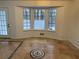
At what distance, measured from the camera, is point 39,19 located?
8453 millimetres

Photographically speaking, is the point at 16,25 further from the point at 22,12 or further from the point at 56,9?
the point at 56,9

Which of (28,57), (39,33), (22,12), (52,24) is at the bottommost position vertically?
(28,57)

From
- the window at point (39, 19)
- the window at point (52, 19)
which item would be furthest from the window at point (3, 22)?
Result: the window at point (52, 19)

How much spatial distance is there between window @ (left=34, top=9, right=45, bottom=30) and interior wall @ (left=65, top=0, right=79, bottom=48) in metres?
1.50

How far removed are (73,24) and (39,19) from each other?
2.35m

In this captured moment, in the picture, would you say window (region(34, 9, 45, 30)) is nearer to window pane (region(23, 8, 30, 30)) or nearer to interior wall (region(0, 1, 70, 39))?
window pane (region(23, 8, 30, 30))

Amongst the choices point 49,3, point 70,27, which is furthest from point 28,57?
point 49,3

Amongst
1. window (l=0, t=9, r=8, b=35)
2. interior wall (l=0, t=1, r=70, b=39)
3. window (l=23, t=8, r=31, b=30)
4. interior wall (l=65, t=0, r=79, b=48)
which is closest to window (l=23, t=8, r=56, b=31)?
window (l=23, t=8, r=31, b=30)

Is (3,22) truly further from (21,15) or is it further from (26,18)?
(26,18)

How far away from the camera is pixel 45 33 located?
27.1 ft

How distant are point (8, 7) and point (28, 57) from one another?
13.0 ft

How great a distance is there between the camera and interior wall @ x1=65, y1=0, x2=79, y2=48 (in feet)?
20.4

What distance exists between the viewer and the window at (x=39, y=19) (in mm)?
8375

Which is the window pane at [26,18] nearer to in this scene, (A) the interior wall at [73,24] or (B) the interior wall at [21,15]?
(B) the interior wall at [21,15]
